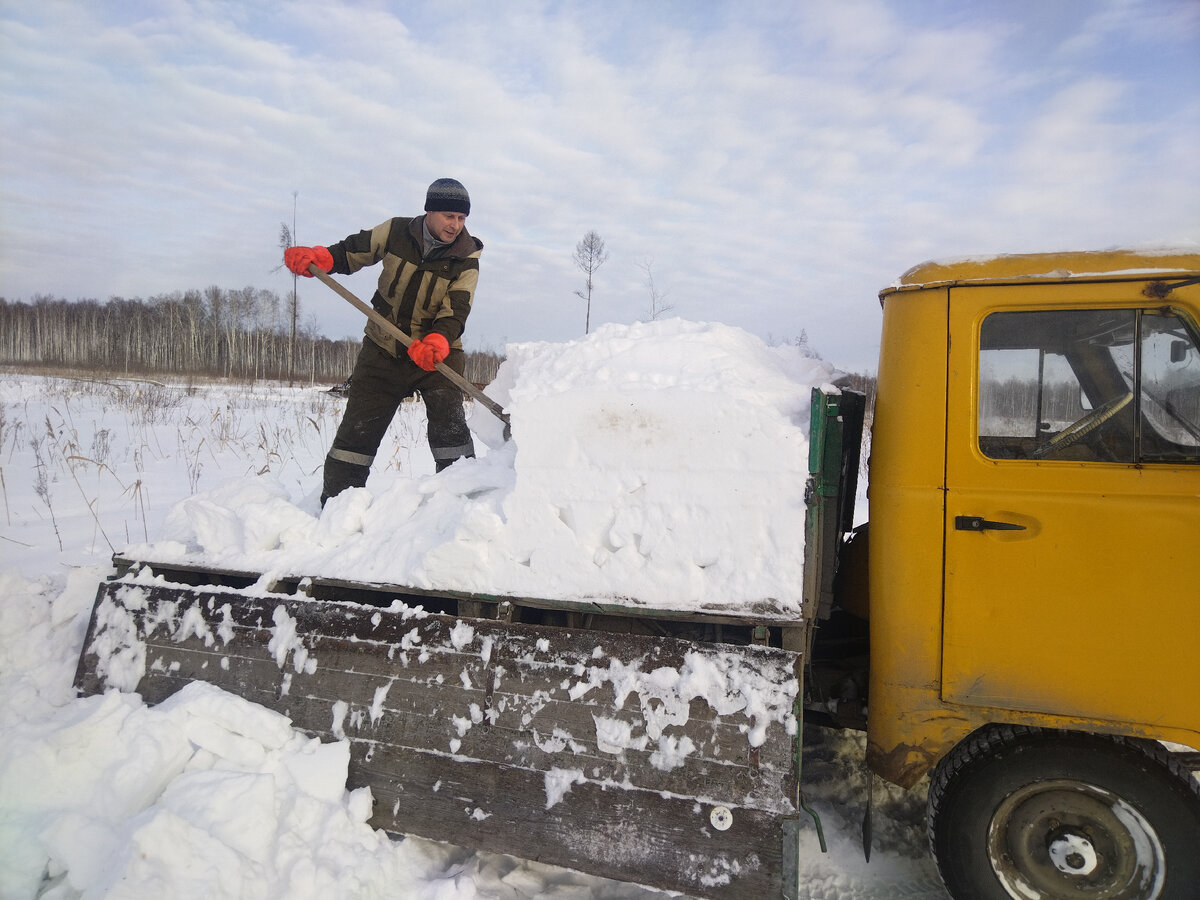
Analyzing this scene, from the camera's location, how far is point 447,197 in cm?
385

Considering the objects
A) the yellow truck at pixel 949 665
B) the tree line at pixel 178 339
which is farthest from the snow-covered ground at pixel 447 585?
the tree line at pixel 178 339

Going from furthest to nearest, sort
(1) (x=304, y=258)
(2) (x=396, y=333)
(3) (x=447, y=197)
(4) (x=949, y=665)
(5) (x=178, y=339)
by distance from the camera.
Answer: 1. (5) (x=178, y=339)
2. (3) (x=447, y=197)
3. (1) (x=304, y=258)
4. (2) (x=396, y=333)
5. (4) (x=949, y=665)

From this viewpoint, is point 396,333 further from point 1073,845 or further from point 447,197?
point 1073,845

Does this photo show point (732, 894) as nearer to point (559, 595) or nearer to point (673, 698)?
point (673, 698)

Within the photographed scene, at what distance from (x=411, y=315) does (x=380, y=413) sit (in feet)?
2.05

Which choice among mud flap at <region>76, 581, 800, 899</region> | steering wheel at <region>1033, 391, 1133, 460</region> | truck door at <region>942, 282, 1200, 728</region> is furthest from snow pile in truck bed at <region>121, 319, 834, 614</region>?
steering wheel at <region>1033, 391, 1133, 460</region>

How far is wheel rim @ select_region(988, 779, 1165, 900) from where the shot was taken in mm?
2045

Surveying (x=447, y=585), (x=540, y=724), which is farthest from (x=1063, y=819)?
(x=447, y=585)

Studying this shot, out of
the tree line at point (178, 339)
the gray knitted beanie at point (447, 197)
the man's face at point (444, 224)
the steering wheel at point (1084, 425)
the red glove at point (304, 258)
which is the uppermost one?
the tree line at point (178, 339)

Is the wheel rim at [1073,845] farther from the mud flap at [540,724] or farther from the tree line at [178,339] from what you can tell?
the tree line at [178,339]

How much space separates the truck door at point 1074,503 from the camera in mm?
2010

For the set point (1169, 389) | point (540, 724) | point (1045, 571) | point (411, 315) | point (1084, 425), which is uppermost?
point (411, 315)

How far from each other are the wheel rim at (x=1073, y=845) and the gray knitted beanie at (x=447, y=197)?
12.3ft

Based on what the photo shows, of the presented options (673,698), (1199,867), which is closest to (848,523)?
(673,698)
